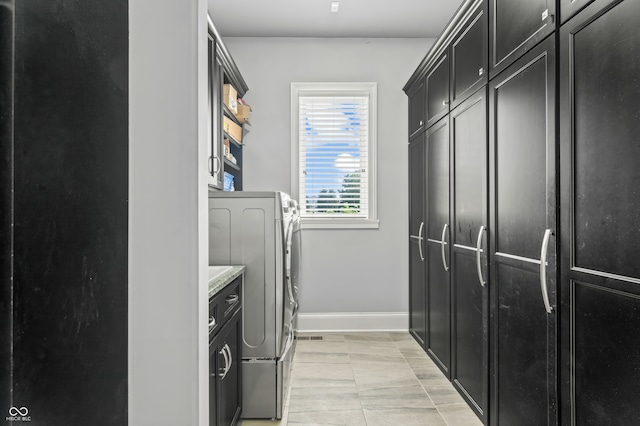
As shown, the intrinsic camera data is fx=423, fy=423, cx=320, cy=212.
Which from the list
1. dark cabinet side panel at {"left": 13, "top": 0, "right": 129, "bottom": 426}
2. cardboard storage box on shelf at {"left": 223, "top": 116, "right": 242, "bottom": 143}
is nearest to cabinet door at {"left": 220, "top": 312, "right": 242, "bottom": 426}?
dark cabinet side panel at {"left": 13, "top": 0, "right": 129, "bottom": 426}

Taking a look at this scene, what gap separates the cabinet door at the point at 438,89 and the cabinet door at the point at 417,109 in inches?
6.6

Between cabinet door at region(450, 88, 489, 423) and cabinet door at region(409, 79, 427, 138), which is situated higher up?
cabinet door at region(409, 79, 427, 138)

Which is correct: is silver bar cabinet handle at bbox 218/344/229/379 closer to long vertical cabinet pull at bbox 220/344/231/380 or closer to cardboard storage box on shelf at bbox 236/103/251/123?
long vertical cabinet pull at bbox 220/344/231/380

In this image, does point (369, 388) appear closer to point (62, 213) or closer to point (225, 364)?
point (225, 364)

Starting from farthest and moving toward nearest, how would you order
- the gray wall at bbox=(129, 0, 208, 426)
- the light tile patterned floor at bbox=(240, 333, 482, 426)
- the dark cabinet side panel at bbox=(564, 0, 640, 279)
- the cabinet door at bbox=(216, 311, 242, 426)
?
the light tile patterned floor at bbox=(240, 333, 482, 426) → the cabinet door at bbox=(216, 311, 242, 426) → the dark cabinet side panel at bbox=(564, 0, 640, 279) → the gray wall at bbox=(129, 0, 208, 426)

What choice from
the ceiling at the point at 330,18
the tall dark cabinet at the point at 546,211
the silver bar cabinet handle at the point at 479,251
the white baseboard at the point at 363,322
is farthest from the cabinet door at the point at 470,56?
the white baseboard at the point at 363,322

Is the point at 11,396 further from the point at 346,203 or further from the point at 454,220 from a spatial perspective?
the point at 346,203

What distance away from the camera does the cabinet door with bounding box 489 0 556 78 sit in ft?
5.19

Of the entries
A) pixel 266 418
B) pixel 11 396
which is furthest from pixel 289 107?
pixel 11 396

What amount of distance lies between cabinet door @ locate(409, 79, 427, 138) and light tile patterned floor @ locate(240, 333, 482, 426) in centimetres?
189

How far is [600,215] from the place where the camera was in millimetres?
1263

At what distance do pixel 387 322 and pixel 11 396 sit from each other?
3776 millimetres

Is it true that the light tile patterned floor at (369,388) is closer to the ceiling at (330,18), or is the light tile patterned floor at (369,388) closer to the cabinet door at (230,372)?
the cabinet door at (230,372)

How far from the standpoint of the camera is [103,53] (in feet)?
2.43
